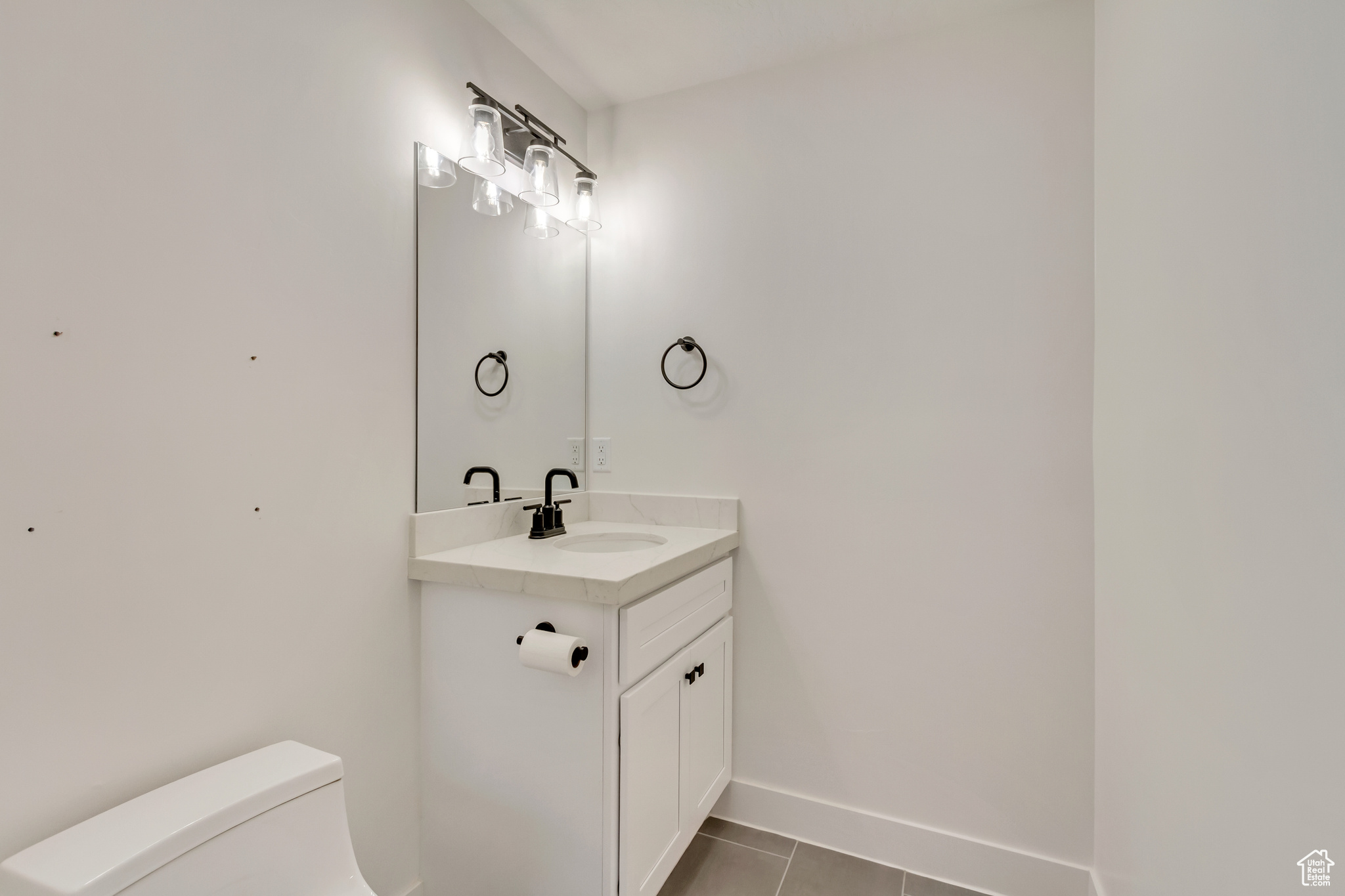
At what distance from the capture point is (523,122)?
5.85 feet

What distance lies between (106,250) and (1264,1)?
5.45ft

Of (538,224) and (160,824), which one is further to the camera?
(538,224)

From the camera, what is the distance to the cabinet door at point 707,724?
1626 mm

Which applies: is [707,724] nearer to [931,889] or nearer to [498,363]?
[931,889]

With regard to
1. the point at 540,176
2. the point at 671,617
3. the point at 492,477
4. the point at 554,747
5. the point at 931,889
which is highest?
the point at 540,176

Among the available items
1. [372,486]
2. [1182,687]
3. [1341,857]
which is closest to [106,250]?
[372,486]

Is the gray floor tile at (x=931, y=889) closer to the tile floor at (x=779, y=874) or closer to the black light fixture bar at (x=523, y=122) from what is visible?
the tile floor at (x=779, y=874)

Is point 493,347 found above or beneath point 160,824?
above

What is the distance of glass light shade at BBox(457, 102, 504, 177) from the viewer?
1.59 m

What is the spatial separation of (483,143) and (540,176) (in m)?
0.24

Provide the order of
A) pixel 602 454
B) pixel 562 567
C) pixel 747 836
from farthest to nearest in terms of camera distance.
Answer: pixel 602 454, pixel 747 836, pixel 562 567

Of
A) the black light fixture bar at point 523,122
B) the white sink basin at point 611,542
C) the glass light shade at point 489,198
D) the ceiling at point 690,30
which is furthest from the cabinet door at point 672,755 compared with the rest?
the ceiling at point 690,30

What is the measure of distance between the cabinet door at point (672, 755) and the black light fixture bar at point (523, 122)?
5.03 feet

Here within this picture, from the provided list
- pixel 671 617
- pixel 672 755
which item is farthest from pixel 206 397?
pixel 672 755
